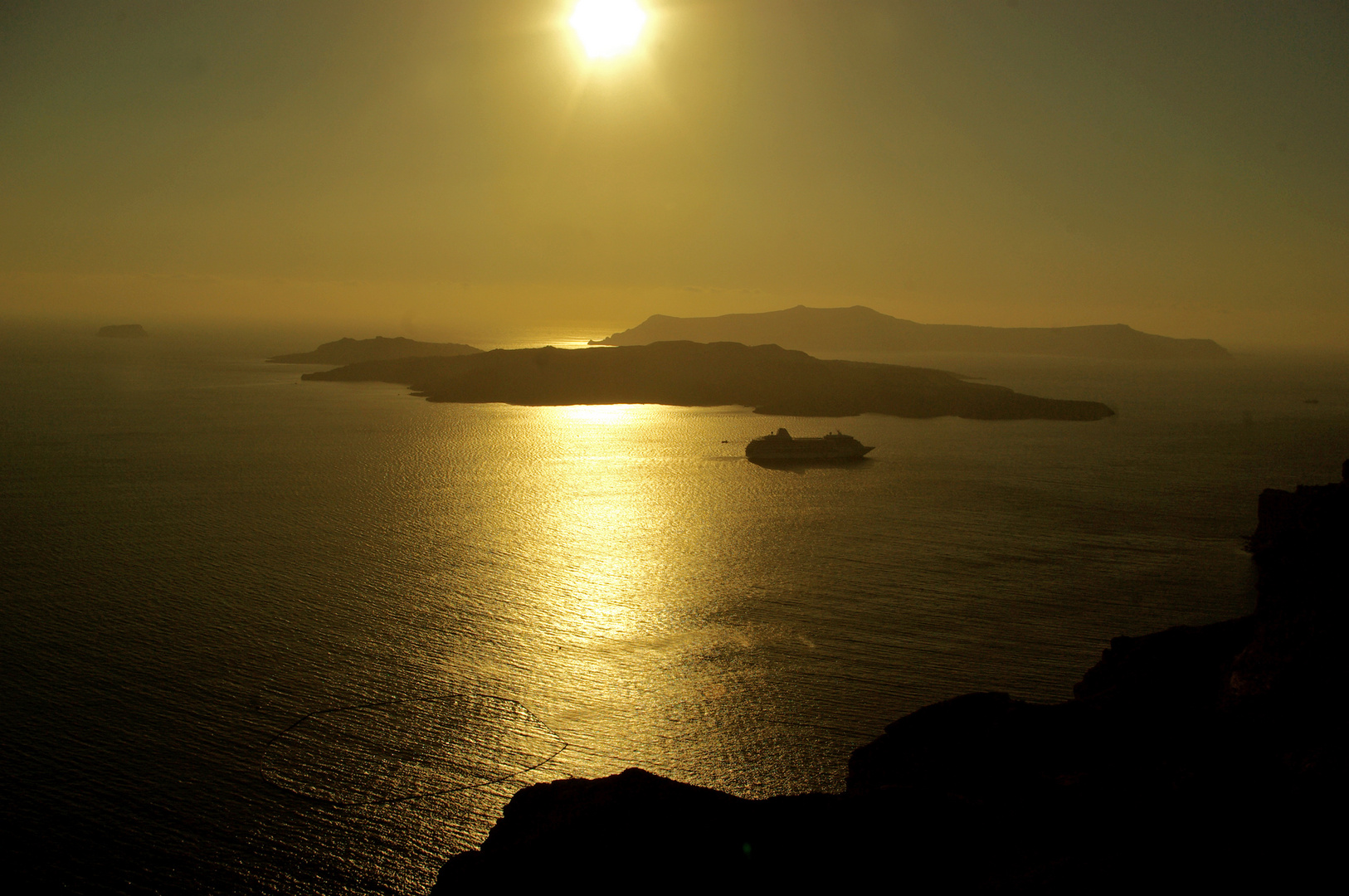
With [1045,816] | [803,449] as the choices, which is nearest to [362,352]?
[803,449]

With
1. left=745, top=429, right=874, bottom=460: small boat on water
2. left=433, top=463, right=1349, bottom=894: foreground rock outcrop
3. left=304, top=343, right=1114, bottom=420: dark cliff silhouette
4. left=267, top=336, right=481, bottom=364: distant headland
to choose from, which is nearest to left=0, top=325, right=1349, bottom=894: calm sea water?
left=745, top=429, right=874, bottom=460: small boat on water

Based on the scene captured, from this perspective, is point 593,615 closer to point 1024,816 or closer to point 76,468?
point 1024,816

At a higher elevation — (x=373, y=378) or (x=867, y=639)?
(x=373, y=378)

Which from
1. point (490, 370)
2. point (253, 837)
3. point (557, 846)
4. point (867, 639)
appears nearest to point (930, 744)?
point (557, 846)

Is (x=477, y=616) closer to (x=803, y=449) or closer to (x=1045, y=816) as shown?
(x=1045, y=816)

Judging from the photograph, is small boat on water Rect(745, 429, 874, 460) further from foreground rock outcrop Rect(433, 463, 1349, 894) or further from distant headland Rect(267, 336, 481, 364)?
distant headland Rect(267, 336, 481, 364)
